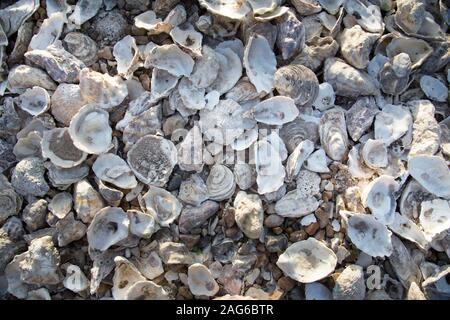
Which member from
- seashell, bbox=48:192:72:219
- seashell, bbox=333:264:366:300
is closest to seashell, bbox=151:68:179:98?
seashell, bbox=48:192:72:219

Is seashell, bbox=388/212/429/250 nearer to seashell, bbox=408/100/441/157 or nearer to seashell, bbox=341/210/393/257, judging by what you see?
seashell, bbox=341/210/393/257

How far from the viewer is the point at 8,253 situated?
6.79 feet

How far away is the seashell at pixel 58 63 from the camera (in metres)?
2.26

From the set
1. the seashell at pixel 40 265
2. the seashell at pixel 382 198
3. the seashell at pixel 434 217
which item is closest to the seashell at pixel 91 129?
the seashell at pixel 40 265

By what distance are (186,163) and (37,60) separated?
0.81 meters

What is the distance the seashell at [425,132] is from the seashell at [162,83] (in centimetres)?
105

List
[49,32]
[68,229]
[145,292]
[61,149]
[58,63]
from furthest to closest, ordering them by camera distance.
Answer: [49,32], [58,63], [61,149], [68,229], [145,292]

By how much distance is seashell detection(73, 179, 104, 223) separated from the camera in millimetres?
2061

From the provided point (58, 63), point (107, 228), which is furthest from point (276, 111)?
point (58, 63)

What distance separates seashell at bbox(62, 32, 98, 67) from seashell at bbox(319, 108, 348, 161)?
3.45 ft

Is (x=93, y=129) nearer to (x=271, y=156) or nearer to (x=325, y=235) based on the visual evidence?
(x=271, y=156)

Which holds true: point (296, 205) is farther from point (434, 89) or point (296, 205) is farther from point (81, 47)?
point (81, 47)

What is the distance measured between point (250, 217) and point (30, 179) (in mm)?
902

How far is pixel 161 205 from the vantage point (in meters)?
2.12
